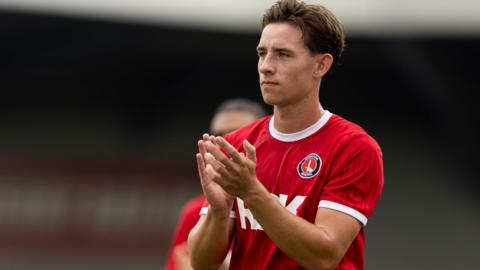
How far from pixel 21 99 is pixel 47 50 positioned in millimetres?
1205

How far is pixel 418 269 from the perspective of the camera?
1240 centimetres

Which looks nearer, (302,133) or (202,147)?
(202,147)

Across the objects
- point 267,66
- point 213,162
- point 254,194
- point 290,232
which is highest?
point 267,66

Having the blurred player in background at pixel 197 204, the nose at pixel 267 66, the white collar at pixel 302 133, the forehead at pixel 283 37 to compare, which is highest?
the forehead at pixel 283 37

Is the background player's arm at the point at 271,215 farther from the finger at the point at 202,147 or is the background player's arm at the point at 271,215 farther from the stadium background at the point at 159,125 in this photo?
the stadium background at the point at 159,125

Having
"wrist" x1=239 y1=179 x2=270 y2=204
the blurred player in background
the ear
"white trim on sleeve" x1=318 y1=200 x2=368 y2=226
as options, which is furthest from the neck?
the blurred player in background

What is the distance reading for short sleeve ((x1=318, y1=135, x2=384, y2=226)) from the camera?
3.22 metres

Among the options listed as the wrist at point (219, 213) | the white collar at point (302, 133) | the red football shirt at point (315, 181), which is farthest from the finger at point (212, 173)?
the white collar at point (302, 133)

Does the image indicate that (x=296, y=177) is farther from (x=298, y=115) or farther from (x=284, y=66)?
(x=284, y=66)

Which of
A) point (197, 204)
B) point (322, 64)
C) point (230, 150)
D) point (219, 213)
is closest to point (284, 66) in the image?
point (322, 64)

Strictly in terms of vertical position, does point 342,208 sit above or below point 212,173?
below

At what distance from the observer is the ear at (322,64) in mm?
3439

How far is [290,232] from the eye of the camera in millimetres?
3053

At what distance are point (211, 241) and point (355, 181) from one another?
1.98 feet
